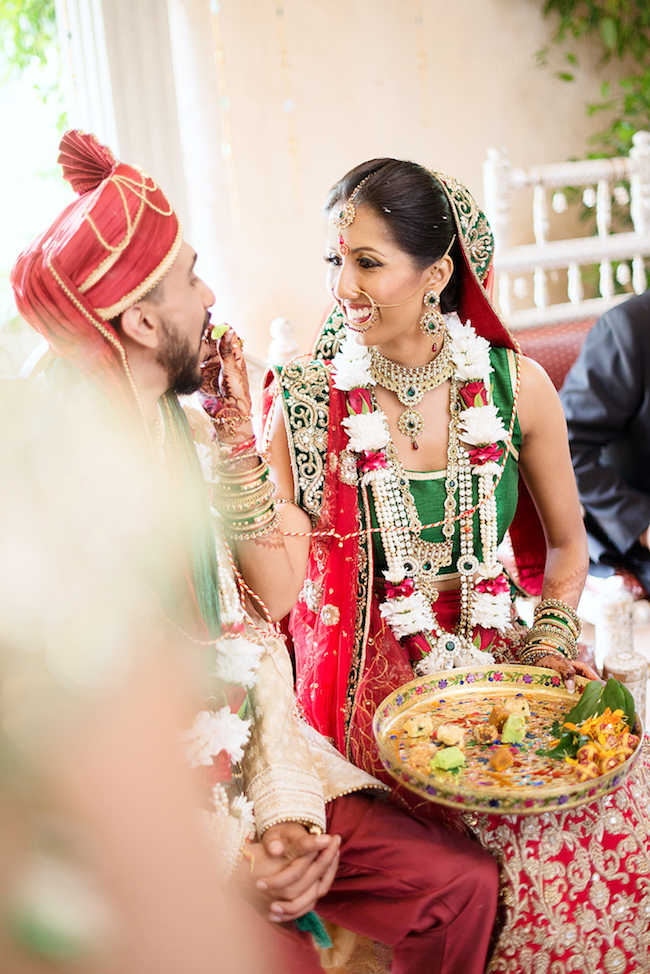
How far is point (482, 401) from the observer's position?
182cm

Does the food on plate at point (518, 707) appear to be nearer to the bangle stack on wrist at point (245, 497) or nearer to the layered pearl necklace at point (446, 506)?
the layered pearl necklace at point (446, 506)

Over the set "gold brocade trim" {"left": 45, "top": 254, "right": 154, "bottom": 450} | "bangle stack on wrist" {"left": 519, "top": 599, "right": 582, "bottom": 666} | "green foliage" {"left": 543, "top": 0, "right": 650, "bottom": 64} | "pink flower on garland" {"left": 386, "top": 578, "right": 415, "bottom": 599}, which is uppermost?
"green foliage" {"left": 543, "top": 0, "right": 650, "bottom": 64}

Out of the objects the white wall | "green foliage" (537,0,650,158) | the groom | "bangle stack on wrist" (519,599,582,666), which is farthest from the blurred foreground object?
"green foliage" (537,0,650,158)

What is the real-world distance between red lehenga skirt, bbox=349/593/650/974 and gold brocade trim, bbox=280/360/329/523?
2.35 feet

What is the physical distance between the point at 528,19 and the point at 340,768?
13.8ft

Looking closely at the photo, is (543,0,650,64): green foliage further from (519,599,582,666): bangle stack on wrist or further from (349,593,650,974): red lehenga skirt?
(349,593,650,974): red lehenga skirt

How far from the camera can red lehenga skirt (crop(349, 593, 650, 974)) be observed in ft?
4.21

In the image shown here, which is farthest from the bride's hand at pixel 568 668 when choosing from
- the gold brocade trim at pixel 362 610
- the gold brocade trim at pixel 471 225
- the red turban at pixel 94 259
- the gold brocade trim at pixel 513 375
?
the red turban at pixel 94 259

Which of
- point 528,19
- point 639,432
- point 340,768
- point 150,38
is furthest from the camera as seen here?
point 528,19

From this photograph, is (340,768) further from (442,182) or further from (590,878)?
(442,182)

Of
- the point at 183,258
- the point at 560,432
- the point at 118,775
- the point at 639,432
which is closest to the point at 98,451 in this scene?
the point at 118,775

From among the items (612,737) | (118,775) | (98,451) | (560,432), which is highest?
(98,451)

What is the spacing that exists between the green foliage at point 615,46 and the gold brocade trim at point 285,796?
398cm

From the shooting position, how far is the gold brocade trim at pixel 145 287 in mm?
1191
